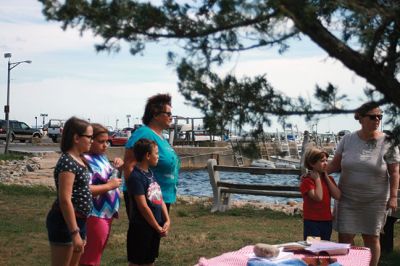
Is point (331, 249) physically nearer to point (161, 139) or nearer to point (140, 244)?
point (140, 244)

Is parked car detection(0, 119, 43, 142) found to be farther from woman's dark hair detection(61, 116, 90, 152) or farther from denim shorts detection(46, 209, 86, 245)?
denim shorts detection(46, 209, 86, 245)

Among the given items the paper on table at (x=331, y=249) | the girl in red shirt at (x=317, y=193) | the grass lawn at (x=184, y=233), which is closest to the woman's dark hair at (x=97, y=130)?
the paper on table at (x=331, y=249)

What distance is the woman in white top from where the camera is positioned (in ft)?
20.1

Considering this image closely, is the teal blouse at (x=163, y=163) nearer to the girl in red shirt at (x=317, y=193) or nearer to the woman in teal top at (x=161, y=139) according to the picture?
the woman in teal top at (x=161, y=139)

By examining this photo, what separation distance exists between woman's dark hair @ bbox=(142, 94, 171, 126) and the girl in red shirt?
1.62 m

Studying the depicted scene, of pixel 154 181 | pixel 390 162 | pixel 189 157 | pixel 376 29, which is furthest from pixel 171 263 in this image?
pixel 189 157

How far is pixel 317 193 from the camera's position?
630 cm

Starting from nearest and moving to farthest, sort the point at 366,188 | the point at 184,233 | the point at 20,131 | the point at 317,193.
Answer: the point at 366,188
the point at 317,193
the point at 184,233
the point at 20,131

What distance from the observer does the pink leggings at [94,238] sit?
5.20 metres

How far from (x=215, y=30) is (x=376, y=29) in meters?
0.79

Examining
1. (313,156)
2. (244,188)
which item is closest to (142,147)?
(313,156)

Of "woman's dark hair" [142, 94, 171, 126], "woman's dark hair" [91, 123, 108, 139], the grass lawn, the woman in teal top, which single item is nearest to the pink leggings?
the woman in teal top

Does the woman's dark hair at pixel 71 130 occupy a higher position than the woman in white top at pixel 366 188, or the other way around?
the woman's dark hair at pixel 71 130

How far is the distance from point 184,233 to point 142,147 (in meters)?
4.00
